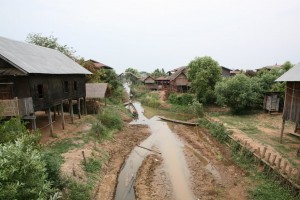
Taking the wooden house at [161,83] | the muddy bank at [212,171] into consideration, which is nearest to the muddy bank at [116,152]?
the muddy bank at [212,171]

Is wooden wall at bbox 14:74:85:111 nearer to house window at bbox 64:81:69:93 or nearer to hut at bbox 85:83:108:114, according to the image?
house window at bbox 64:81:69:93

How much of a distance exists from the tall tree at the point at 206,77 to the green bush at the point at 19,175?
30.8 meters

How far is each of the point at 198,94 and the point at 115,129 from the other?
17.7 m

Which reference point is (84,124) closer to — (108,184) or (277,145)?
(108,184)

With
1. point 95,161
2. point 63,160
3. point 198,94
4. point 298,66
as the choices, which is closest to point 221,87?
point 198,94

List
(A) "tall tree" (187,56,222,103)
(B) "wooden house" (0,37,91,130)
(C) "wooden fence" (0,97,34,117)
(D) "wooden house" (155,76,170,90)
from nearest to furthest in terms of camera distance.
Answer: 1. (C) "wooden fence" (0,97,34,117)
2. (B) "wooden house" (0,37,91,130)
3. (A) "tall tree" (187,56,222,103)
4. (D) "wooden house" (155,76,170,90)

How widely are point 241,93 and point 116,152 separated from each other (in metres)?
19.2

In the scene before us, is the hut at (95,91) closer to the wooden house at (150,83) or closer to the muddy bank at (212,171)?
the muddy bank at (212,171)

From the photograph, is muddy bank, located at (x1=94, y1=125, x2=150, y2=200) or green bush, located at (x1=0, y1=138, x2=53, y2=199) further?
muddy bank, located at (x1=94, y1=125, x2=150, y2=200)

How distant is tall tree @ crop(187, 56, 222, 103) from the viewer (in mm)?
34938

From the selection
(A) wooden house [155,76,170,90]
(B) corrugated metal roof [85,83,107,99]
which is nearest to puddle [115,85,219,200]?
(B) corrugated metal roof [85,83,107,99]

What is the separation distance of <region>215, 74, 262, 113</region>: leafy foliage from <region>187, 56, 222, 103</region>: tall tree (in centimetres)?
481

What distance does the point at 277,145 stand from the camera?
17141 millimetres

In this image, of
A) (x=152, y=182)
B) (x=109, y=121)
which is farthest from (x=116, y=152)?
(x=109, y=121)
